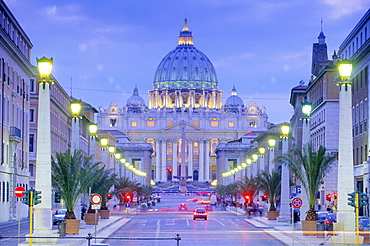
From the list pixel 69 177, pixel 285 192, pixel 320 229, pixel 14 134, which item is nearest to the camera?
pixel 320 229

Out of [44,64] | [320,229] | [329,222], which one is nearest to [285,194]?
[329,222]

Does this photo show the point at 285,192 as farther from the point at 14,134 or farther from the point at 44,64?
the point at 44,64

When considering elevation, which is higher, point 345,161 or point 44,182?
point 345,161

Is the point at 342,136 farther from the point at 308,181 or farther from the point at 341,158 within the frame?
the point at 308,181

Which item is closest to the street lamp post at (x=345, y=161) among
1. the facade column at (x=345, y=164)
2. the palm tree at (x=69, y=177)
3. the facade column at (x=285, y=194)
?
the facade column at (x=345, y=164)

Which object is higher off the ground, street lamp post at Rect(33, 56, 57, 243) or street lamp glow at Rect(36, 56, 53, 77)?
street lamp glow at Rect(36, 56, 53, 77)

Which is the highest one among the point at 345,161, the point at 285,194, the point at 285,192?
the point at 345,161

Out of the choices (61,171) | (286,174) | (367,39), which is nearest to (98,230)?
(61,171)

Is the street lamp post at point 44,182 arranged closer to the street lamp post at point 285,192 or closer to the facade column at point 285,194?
the street lamp post at point 285,192

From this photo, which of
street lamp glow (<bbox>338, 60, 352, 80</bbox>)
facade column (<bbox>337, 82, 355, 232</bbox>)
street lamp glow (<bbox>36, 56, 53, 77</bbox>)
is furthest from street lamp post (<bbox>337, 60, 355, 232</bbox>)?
street lamp glow (<bbox>36, 56, 53, 77</bbox>)

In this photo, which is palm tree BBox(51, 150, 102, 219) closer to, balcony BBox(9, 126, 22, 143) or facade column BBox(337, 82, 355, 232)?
facade column BBox(337, 82, 355, 232)

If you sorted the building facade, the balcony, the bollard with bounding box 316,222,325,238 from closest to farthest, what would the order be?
the bollard with bounding box 316,222,325,238 → the building facade → the balcony

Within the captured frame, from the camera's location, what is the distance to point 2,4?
5628 cm

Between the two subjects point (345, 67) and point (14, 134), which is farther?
point (14, 134)
